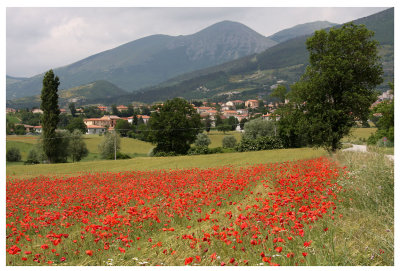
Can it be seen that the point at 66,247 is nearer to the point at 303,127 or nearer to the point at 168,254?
the point at 168,254

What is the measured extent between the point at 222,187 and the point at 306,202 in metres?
3.23

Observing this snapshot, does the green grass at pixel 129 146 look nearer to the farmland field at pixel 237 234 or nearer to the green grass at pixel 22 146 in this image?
the green grass at pixel 22 146

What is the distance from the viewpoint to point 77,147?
75312mm

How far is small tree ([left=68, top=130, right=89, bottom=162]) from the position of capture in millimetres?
72775

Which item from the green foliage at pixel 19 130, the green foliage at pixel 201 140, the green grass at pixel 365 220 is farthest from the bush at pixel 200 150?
the green foliage at pixel 19 130

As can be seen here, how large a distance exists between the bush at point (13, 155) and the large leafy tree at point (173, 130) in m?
36.8

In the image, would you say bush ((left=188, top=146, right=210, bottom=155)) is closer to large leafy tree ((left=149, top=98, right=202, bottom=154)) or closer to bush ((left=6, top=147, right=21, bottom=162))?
large leafy tree ((left=149, top=98, right=202, bottom=154))

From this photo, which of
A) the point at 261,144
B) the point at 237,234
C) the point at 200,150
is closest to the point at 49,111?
the point at 200,150

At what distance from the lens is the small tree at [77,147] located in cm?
7278

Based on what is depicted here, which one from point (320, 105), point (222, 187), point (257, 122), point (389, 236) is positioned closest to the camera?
point (389, 236)

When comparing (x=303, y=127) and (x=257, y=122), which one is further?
(x=257, y=122)

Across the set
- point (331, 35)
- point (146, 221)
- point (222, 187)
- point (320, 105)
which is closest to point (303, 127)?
point (320, 105)

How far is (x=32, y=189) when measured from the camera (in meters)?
16.0

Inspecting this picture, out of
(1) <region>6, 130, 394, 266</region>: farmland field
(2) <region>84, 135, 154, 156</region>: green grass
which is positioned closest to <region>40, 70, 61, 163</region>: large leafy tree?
(2) <region>84, 135, 154, 156</region>: green grass
